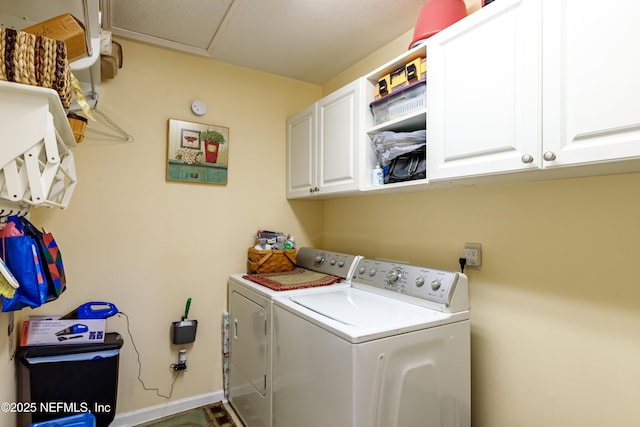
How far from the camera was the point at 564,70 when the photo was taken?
3.37 feet

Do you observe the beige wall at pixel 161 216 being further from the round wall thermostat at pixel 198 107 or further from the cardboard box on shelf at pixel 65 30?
the cardboard box on shelf at pixel 65 30

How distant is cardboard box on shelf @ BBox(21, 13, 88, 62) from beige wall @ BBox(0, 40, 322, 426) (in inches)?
35.7

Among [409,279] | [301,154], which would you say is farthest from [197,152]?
[409,279]

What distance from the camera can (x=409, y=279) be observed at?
5.32 feet

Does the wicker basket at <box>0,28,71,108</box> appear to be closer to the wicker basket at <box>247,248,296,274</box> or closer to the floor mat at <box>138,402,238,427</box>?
the wicker basket at <box>247,248,296,274</box>

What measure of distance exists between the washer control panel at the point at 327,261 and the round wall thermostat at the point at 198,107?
1.22 metres

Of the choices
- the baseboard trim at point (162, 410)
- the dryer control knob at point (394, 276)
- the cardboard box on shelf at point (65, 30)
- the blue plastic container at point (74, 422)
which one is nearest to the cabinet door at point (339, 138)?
the dryer control knob at point (394, 276)

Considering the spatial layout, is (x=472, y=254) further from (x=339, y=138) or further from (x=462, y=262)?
(x=339, y=138)

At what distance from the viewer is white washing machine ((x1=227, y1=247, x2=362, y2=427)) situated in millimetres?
1772

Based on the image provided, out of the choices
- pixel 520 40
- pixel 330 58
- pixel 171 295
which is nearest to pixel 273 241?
pixel 171 295

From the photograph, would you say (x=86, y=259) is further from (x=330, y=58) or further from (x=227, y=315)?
(x=330, y=58)

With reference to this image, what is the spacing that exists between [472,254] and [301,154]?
1361 millimetres

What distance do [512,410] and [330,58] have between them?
2.33 m

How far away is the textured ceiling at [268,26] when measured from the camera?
1.80 m
